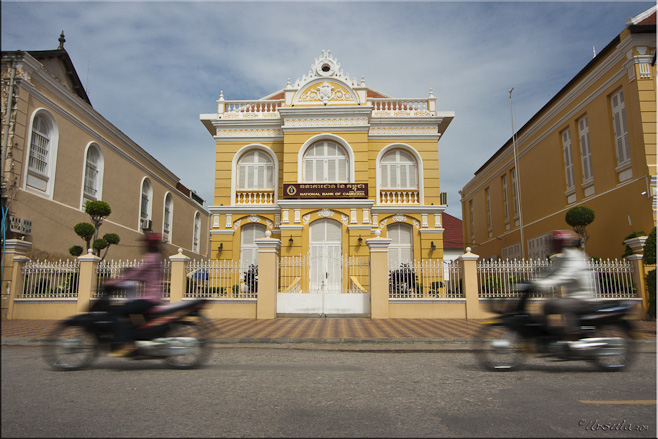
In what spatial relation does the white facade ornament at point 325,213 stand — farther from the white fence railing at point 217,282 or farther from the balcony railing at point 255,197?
the white fence railing at point 217,282

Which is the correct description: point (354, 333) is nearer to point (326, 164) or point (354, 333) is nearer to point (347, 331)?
point (347, 331)

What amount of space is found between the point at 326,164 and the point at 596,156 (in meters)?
10.5

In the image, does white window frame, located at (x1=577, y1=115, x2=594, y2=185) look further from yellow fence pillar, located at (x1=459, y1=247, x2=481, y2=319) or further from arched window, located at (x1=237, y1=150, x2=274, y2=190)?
arched window, located at (x1=237, y1=150, x2=274, y2=190)

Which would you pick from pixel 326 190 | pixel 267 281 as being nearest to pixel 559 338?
pixel 267 281

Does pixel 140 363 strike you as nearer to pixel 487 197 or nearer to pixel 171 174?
pixel 171 174

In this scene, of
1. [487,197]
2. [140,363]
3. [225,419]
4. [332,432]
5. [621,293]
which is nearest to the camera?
[332,432]

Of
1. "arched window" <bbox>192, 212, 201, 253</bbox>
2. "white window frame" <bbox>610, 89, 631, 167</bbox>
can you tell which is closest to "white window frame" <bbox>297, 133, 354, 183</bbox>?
"white window frame" <bbox>610, 89, 631, 167</bbox>

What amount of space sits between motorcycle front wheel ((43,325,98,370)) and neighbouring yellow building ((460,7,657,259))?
48.7 ft

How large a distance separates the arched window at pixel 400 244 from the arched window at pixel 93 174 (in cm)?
1286

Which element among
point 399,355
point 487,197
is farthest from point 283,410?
point 487,197

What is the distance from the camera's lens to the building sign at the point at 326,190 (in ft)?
63.9

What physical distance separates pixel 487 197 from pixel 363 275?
17.6 metres

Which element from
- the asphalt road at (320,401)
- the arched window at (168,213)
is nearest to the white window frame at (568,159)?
the asphalt road at (320,401)

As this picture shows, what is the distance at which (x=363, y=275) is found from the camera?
1456cm
